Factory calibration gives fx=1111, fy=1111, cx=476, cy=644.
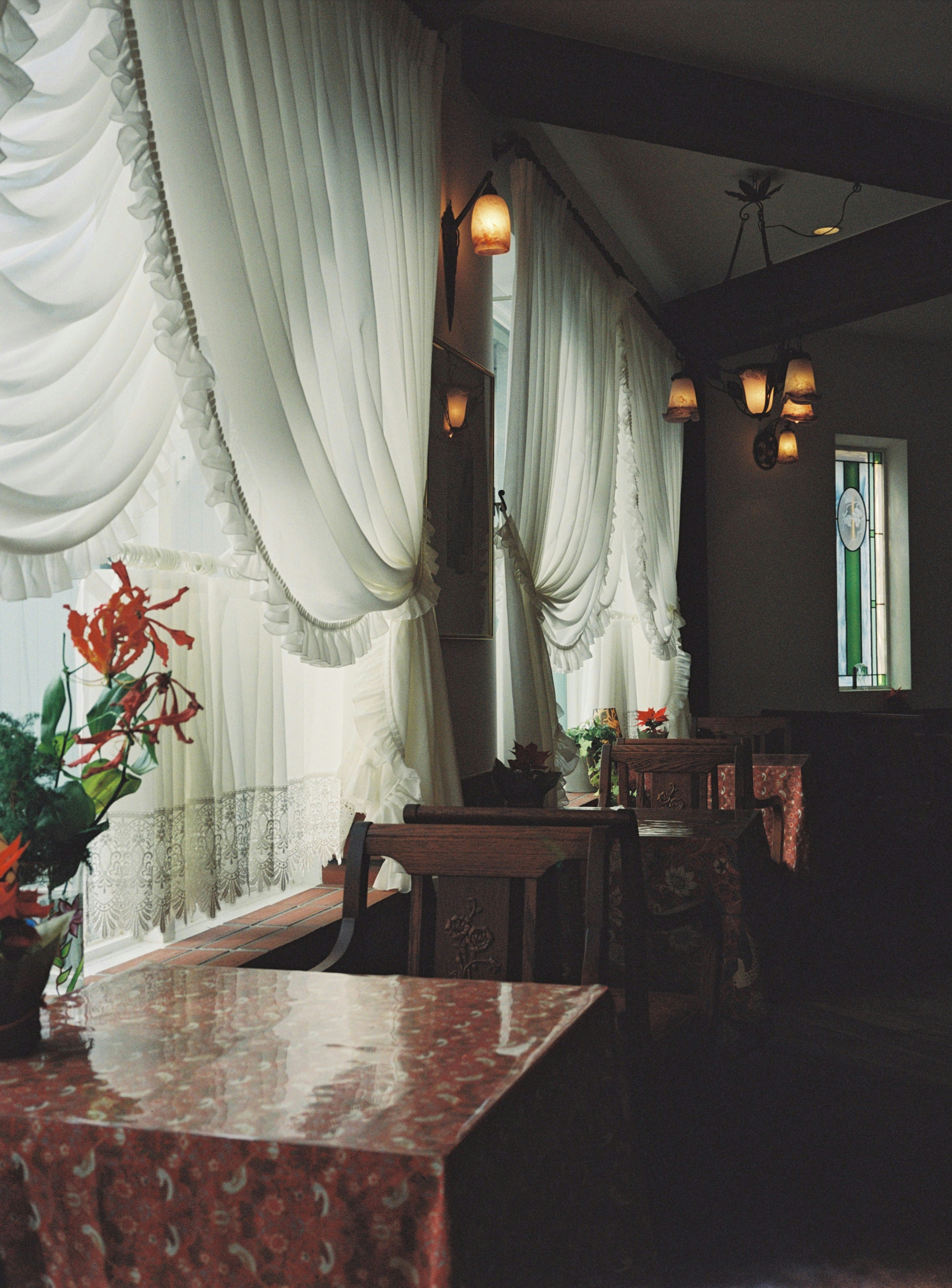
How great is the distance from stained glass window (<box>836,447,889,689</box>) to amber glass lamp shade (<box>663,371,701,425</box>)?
10.1 feet

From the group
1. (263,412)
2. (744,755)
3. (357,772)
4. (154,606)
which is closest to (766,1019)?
(744,755)

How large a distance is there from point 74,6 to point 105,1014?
1.42 meters

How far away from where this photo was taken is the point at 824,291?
6.10m

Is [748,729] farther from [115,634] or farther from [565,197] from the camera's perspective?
[115,634]

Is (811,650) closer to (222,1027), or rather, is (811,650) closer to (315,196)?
(315,196)

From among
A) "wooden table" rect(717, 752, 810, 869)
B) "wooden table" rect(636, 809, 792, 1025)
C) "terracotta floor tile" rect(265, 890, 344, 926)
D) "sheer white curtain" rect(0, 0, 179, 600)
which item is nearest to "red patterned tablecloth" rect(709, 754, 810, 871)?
"wooden table" rect(717, 752, 810, 869)

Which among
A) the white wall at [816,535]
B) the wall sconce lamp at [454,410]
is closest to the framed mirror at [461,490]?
the wall sconce lamp at [454,410]

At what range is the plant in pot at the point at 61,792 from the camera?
111 cm

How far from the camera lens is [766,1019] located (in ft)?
10.9

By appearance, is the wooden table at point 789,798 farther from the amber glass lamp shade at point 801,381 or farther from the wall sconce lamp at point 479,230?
the wall sconce lamp at point 479,230

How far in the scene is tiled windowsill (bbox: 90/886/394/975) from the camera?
2025 mm

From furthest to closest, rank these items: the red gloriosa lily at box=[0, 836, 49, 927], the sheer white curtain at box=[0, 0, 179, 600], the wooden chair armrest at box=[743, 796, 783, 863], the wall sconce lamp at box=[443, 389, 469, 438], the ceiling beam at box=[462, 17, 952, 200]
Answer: the wooden chair armrest at box=[743, 796, 783, 863]
the ceiling beam at box=[462, 17, 952, 200]
the wall sconce lamp at box=[443, 389, 469, 438]
the sheer white curtain at box=[0, 0, 179, 600]
the red gloriosa lily at box=[0, 836, 49, 927]

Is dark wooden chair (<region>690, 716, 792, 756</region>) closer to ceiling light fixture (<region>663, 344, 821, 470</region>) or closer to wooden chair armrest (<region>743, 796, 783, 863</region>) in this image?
wooden chair armrest (<region>743, 796, 783, 863</region>)

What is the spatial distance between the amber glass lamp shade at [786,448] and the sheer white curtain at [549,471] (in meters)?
1.87
